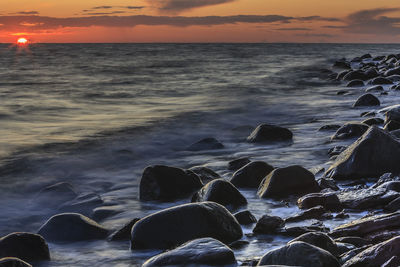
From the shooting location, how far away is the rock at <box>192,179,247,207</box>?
4.57m

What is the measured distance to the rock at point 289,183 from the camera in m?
4.76

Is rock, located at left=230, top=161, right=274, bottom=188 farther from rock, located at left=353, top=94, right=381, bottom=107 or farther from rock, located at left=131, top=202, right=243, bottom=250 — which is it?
rock, located at left=353, top=94, right=381, bottom=107

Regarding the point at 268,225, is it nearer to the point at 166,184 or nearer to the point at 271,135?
the point at 166,184

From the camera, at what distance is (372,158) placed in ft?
16.3

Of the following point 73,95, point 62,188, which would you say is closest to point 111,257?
point 62,188

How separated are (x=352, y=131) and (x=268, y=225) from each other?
13.4 ft

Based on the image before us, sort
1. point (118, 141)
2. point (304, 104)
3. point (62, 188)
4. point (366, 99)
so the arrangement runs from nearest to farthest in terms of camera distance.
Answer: point (62, 188), point (118, 141), point (366, 99), point (304, 104)

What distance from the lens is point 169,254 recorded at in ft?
10.2

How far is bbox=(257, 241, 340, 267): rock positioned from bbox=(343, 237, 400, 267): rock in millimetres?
131

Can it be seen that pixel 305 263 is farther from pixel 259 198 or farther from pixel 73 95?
pixel 73 95

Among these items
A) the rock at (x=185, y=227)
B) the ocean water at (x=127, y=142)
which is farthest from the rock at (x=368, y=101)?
the rock at (x=185, y=227)

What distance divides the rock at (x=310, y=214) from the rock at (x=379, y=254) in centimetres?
121

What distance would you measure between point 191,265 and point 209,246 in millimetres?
194

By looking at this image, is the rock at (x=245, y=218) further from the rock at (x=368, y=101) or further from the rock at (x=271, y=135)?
the rock at (x=368, y=101)
